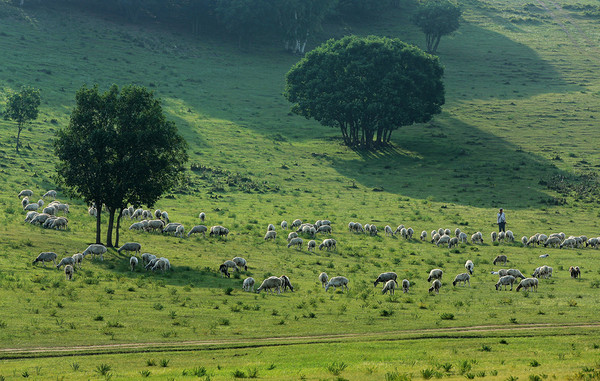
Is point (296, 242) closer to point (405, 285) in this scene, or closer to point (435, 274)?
point (435, 274)


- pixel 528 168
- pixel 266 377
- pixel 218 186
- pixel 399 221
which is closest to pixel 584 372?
pixel 266 377

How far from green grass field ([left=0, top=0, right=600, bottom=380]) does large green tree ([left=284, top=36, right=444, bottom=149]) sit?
5702 mm

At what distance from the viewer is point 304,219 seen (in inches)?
2447

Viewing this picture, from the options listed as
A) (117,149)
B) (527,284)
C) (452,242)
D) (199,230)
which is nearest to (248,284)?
(117,149)

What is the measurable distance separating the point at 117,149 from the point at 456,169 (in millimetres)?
57165

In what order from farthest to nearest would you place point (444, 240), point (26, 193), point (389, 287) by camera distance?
1. point (26, 193)
2. point (444, 240)
3. point (389, 287)

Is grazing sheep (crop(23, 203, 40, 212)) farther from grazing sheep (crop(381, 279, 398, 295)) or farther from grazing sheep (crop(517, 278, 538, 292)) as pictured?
grazing sheep (crop(517, 278, 538, 292))

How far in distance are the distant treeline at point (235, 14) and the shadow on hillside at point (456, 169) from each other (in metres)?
47.9

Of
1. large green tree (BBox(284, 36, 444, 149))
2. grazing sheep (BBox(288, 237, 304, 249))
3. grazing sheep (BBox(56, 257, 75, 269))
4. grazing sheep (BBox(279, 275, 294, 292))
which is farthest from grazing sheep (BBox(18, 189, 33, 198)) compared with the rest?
large green tree (BBox(284, 36, 444, 149))

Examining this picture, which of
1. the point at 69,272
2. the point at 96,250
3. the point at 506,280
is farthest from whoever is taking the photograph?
the point at 96,250

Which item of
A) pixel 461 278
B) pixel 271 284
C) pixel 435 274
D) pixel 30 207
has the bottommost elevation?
pixel 30 207

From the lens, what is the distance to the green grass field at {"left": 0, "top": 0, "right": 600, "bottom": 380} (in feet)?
82.0

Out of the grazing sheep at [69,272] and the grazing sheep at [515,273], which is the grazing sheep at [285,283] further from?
the grazing sheep at [515,273]

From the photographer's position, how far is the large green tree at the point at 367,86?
9444 cm
